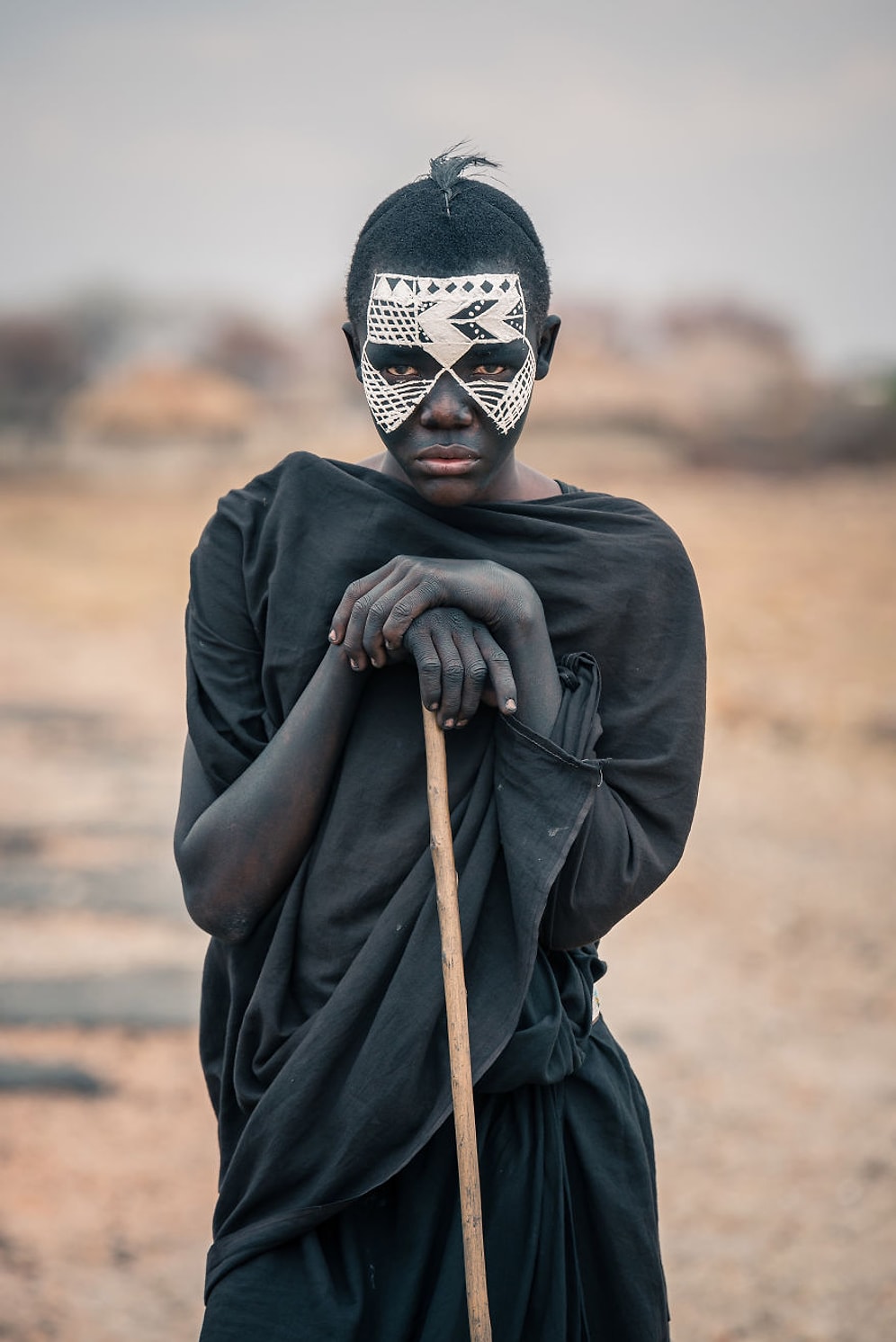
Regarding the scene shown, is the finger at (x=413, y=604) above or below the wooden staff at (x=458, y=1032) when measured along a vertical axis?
above

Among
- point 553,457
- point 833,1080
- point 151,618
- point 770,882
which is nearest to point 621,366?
point 553,457

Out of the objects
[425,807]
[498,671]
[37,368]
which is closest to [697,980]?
[425,807]

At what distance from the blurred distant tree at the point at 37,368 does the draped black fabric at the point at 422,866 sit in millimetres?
21649

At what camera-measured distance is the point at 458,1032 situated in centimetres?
171

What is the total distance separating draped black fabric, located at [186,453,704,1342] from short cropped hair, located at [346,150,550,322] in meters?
0.27

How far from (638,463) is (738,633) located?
25.5 ft

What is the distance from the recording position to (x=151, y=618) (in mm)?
14367

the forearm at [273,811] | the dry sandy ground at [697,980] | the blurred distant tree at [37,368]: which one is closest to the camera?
the forearm at [273,811]

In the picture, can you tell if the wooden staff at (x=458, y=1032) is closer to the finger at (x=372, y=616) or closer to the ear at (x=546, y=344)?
the finger at (x=372, y=616)

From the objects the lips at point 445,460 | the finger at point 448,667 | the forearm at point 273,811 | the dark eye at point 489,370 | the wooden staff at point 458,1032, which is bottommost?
the wooden staff at point 458,1032

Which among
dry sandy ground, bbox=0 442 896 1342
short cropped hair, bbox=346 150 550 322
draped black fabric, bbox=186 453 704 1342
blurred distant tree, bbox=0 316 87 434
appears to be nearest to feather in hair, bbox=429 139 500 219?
short cropped hair, bbox=346 150 550 322

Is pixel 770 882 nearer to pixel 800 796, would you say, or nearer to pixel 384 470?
pixel 800 796

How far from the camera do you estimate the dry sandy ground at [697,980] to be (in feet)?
13.9

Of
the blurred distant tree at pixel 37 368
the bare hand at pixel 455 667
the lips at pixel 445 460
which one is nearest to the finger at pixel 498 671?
the bare hand at pixel 455 667
